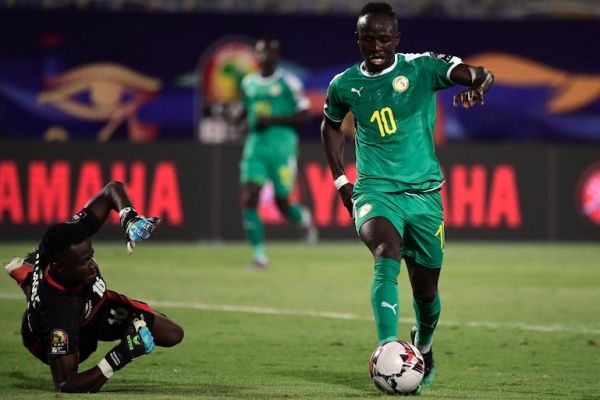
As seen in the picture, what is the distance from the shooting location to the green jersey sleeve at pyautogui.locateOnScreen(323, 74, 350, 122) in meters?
7.93

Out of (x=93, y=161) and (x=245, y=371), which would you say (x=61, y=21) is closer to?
(x=93, y=161)

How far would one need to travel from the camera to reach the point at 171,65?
2095 cm

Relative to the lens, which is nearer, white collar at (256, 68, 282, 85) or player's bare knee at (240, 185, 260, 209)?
player's bare knee at (240, 185, 260, 209)

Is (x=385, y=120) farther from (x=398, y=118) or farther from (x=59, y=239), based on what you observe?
(x=59, y=239)

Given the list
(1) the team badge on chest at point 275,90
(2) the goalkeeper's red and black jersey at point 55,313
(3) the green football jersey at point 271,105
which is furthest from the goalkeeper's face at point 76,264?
(1) the team badge on chest at point 275,90

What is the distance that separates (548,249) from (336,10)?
17.1ft

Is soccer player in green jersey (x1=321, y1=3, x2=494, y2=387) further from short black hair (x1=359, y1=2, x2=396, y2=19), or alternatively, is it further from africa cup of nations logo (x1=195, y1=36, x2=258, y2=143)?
africa cup of nations logo (x1=195, y1=36, x2=258, y2=143)

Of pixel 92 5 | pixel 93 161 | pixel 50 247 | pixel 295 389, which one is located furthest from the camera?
pixel 92 5

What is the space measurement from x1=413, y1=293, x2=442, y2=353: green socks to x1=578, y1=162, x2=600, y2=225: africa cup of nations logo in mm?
13093

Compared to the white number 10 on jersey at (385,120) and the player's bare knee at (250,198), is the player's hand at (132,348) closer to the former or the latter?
the white number 10 on jersey at (385,120)

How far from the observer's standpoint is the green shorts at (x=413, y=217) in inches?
300

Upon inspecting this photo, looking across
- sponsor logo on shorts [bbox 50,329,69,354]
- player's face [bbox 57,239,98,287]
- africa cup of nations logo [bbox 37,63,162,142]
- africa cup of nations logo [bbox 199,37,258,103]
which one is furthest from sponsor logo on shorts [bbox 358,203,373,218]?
africa cup of nations logo [bbox 199,37,258,103]

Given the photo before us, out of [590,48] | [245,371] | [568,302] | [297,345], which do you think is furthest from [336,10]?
[245,371]

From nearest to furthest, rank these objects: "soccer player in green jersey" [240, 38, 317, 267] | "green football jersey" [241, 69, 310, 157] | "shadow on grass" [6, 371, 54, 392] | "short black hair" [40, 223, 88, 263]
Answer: "short black hair" [40, 223, 88, 263] < "shadow on grass" [6, 371, 54, 392] < "soccer player in green jersey" [240, 38, 317, 267] < "green football jersey" [241, 69, 310, 157]
